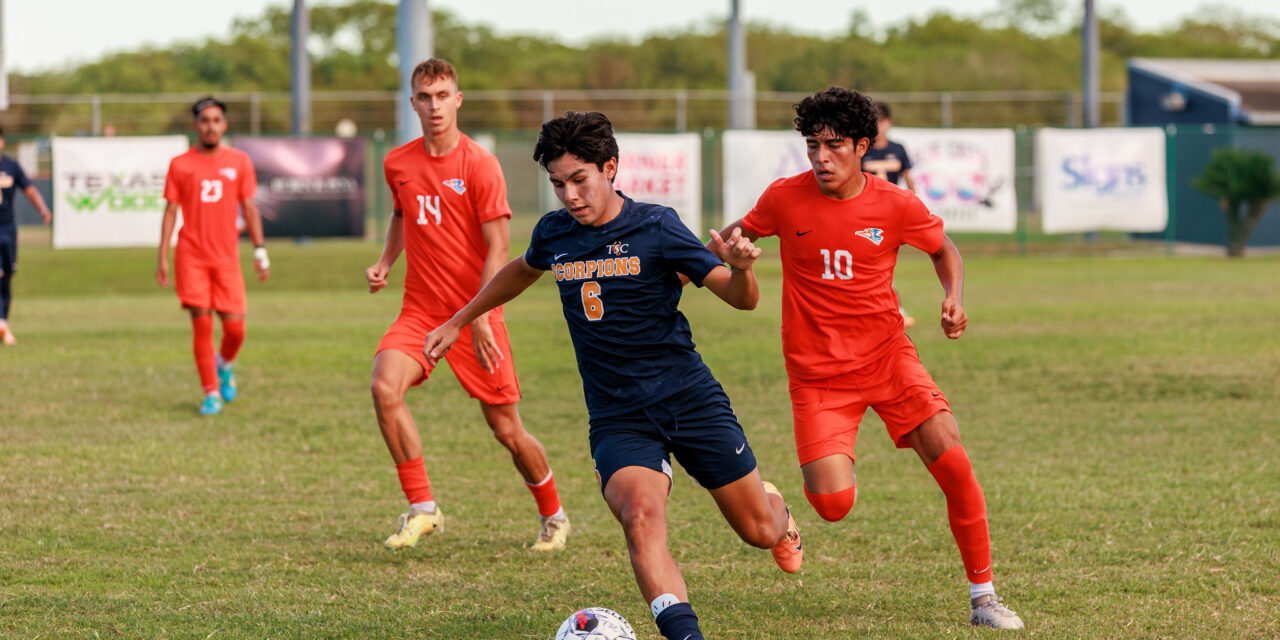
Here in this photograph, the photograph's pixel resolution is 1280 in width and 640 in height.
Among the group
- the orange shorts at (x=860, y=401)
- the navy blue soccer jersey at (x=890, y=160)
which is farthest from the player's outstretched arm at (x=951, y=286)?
the navy blue soccer jersey at (x=890, y=160)

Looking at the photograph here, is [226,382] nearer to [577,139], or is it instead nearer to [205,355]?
[205,355]

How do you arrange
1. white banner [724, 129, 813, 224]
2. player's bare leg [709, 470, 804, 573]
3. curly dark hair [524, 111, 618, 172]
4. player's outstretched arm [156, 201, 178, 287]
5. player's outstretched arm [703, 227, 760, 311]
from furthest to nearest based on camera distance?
white banner [724, 129, 813, 224]
player's outstretched arm [156, 201, 178, 287]
player's bare leg [709, 470, 804, 573]
curly dark hair [524, 111, 618, 172]
player's outstretched arm [703, 227, 760, 311]

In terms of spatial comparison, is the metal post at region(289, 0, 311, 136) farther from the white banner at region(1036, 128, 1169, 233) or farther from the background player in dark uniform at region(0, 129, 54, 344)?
the white banner at region(1036, 128, 1169, 233)

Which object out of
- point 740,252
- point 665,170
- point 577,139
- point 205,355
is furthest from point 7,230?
point 740,252

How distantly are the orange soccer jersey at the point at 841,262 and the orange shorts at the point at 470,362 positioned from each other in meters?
1.54

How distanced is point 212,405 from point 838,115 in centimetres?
646

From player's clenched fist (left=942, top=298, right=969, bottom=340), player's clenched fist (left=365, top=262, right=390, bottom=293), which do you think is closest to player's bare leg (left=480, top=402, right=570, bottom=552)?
player's clenched fist (left=365, top=262, right=390, bottom=293)

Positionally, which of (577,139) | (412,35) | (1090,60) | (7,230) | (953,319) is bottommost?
(953,319)

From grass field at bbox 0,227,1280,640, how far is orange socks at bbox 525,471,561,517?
0.71 ft

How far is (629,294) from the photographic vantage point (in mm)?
4812

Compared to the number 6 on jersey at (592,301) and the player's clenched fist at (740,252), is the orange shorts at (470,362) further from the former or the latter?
the player's clenched fist at (740,252)

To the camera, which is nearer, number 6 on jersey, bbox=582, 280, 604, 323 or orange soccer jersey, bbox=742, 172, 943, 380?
number 6 on jersey, bbox=582, 280, 604, 323

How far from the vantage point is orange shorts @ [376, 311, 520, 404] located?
A: 21.8ft

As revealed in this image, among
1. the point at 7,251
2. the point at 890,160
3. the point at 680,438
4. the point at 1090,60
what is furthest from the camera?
the point at 1090,60
